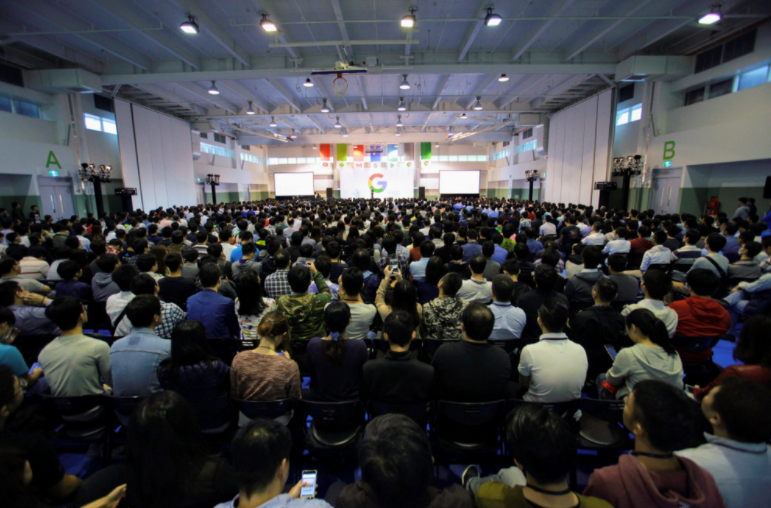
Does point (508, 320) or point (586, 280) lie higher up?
point (586, 280)

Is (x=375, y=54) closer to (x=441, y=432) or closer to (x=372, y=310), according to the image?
(x=372, y=310)

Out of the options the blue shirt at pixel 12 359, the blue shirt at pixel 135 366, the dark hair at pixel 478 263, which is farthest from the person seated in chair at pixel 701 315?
the blue shirt at pixel 12 359

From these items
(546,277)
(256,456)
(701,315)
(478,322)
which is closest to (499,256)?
(546,277)

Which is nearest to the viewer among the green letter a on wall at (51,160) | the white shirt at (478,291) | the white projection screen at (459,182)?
the white shirt at (478,291)

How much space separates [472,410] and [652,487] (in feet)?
2.96

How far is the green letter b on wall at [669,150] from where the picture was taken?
1095cm

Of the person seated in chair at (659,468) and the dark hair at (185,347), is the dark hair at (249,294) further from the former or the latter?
the person seated in chair at (659,468)

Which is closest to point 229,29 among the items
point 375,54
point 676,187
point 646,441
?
point 375,54

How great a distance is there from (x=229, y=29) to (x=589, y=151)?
13839 millimetres

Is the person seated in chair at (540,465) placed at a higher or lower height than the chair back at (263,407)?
higher

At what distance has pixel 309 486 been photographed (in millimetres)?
1503

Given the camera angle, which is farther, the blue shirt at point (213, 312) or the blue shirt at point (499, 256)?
the blue shirt at point (499, 256)

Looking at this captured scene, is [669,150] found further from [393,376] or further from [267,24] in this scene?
[393,376]

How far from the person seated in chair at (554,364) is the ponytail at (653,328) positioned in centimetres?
40
